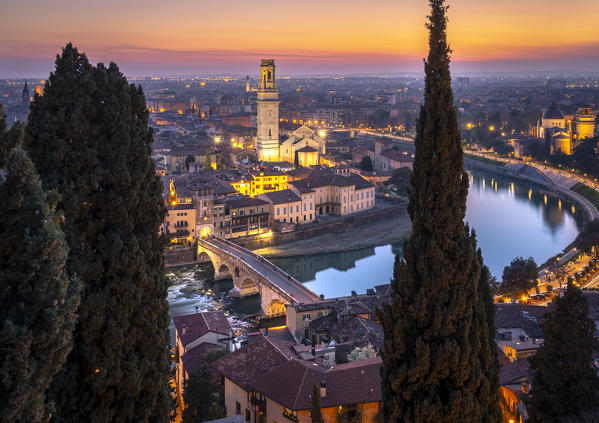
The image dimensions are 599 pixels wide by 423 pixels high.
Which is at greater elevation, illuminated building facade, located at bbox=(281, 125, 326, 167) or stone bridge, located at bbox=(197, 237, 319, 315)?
illuminated building facade, located at bbox=(281, 125, 326, 167)

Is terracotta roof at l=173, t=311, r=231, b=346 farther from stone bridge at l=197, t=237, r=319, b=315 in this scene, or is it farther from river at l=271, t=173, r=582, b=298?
river at l=271, t=173, r=582, b=298

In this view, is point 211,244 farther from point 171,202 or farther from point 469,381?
point 469,381

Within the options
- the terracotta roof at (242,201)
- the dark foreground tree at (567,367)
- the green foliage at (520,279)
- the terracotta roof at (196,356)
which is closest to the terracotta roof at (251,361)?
the terracotta roof at (196,356)

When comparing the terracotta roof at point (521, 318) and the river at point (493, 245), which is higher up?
the terracotta roof at point (521, 318)

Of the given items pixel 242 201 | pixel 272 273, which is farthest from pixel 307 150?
pixel 272 273

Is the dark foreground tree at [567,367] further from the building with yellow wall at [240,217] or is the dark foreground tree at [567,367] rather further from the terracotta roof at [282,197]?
the terracotta roof at [282,197]

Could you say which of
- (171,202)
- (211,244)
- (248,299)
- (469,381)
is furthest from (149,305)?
(171,202)

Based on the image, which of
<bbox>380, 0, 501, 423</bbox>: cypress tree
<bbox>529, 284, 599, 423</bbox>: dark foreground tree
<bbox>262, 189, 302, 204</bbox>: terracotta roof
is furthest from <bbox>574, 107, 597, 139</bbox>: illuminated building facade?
<bbox>380, 0, 501, 423</bbox>: cypress tree
